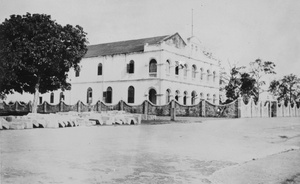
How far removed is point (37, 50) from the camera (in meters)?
16.2

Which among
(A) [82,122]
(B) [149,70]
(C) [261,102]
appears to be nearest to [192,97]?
(B) [149,70]

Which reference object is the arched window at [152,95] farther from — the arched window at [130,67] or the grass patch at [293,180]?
the grass patch at [293,180]

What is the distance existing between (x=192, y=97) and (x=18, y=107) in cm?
1626

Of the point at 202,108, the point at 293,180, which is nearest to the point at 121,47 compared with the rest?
the point at 202,108

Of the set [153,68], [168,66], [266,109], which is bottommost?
[266,109]

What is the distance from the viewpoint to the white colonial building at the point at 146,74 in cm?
2786

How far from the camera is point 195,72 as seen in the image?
31562 millimetres

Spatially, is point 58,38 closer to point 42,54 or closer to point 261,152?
point 42,54

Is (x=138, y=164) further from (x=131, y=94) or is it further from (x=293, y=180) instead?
(x=131, y=94)

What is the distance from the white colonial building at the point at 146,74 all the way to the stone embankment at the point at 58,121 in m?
13.9

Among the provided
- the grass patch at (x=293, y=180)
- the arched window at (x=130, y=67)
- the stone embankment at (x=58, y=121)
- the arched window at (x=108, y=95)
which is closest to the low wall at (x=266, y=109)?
the arched window at (x=130, y=67)

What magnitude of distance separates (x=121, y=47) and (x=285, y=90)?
15.1 metres

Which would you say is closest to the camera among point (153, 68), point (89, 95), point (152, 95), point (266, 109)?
point (266, 109)

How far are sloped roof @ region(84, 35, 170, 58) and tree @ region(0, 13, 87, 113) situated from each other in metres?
10.6
